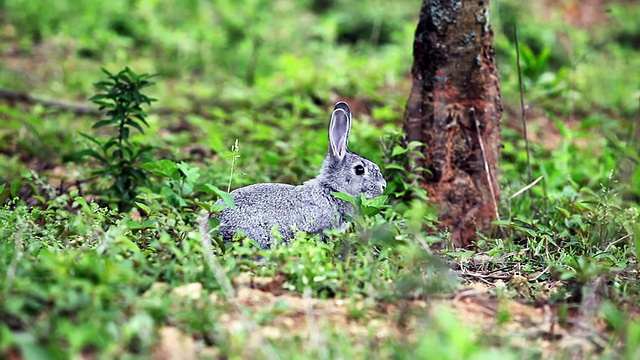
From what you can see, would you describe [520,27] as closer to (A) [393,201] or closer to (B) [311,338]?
(A) [393,201]

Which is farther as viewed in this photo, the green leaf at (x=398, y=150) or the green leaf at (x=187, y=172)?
the green leaf at (x=398, y=150)

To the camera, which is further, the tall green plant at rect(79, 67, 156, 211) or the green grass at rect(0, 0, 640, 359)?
the tall green plant at rect(79, 67, 156, 211)

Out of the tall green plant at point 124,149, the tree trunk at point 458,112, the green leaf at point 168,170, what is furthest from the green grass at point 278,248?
the tree trunk at point 458,112

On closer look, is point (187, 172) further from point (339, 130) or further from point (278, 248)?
point (339, 130)

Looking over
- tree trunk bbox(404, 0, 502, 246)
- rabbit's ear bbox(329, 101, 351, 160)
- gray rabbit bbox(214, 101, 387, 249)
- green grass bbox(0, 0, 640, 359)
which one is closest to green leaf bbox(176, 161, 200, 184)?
green grass bbox(0, 0, 640, 359)

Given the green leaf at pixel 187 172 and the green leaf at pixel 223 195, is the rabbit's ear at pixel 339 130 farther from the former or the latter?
the green leaf at pixel 223 195

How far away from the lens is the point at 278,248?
4.50m

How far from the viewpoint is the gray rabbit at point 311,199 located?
5.14 metres

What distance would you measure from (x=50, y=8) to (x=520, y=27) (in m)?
6.73

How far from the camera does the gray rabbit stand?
5.14 meters

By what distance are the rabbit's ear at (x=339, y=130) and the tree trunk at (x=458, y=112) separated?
0.61 meters

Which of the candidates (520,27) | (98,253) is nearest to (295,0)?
(520,27)

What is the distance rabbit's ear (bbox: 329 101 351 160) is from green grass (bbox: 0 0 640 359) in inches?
17.6

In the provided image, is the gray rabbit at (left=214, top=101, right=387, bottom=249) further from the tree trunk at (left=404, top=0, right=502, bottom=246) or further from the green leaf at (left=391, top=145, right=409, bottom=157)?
the tree trunk at (left=404, top=0, right=502, bottom=246)
